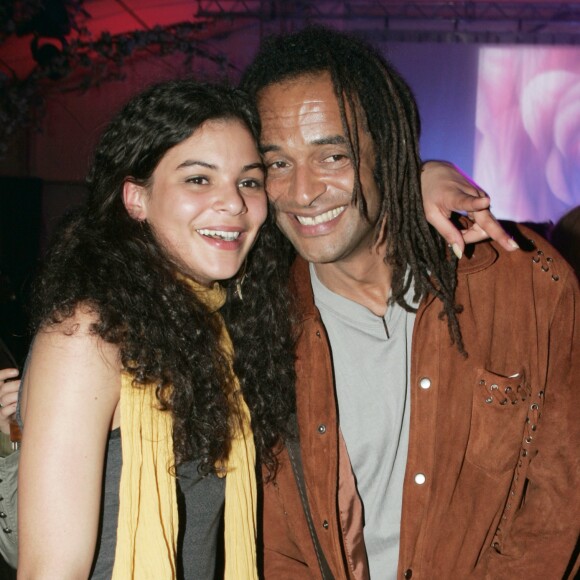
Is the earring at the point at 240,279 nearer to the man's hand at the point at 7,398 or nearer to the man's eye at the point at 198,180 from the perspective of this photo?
the man's eye at the point at 198,180

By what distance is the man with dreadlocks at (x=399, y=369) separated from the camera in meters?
1.88

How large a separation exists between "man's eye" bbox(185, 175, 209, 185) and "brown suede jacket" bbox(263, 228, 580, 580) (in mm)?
663

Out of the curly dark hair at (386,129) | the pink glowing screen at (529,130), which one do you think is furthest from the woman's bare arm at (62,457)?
the pink glowing screen at (529,130)

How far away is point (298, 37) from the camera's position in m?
2.19

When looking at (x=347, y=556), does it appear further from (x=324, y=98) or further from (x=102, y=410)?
(x=324, y=98)

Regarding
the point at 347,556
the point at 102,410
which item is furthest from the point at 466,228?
the point at 102,410

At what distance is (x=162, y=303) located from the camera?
1730mm

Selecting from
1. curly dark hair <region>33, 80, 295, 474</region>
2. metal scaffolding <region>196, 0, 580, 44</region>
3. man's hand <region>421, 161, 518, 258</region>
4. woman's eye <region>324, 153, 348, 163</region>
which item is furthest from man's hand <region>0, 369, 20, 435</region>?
metal scaffolding <region>196, 0, 580, 44</region>

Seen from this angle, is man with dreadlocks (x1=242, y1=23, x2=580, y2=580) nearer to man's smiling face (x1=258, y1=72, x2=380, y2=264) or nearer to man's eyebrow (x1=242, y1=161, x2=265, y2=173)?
man's smiling face (x1=258, y1=72, x2=380, y2=264)

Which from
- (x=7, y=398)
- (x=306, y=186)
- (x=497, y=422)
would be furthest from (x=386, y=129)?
(x=7, y=398)

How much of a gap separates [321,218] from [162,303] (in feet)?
1.80

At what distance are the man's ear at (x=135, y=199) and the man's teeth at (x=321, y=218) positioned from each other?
45 cm

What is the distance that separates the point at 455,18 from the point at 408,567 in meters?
6.81

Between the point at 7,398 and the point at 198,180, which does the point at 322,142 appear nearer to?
the point at 198,180
